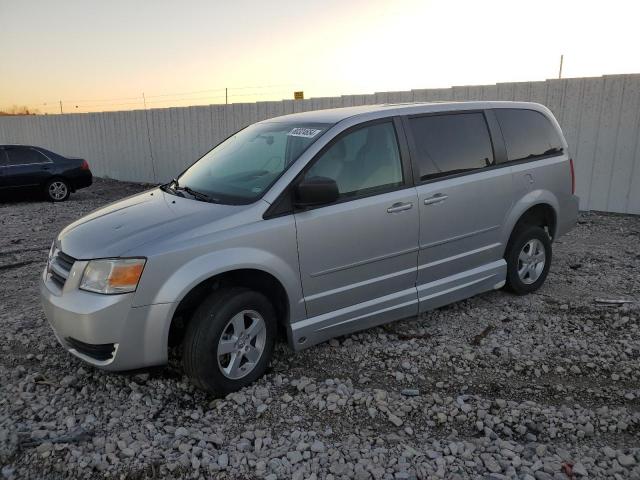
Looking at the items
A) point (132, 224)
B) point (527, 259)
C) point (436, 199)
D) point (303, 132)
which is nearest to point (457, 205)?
point (436, 199)

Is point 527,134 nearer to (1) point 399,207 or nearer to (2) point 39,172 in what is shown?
(1) point 399,207

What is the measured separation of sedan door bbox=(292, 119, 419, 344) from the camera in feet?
11.6

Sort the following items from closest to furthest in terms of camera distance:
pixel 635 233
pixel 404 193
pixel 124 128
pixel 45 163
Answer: pixel 404 193 < pixel 635 233 < pixel 45 163 < pixel 124 128

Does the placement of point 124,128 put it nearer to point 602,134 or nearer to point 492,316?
point 602,134

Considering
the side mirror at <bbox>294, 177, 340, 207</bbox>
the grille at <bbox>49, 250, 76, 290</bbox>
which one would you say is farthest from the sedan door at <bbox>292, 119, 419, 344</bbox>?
the grille at <bbox>49, 250, 76, 290</bbox>

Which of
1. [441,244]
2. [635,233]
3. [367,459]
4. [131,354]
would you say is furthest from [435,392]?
[635,233]

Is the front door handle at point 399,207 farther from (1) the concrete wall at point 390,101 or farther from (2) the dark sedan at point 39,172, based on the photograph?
(2) the dark sedan at point 39,172

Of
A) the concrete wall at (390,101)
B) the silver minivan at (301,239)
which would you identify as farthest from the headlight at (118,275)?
the concrete wall at (390,101)

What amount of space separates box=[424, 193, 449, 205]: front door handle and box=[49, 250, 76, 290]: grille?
2.58m

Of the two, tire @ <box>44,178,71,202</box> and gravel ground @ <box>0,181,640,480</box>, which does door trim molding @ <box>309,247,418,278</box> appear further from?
tire @ <box>44,178,71,202</box>

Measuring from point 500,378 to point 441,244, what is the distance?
1145 millimetres

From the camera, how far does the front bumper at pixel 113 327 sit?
2.99 m

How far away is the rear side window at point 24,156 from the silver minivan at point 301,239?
9409 mm

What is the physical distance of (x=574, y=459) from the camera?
2.71 metres
